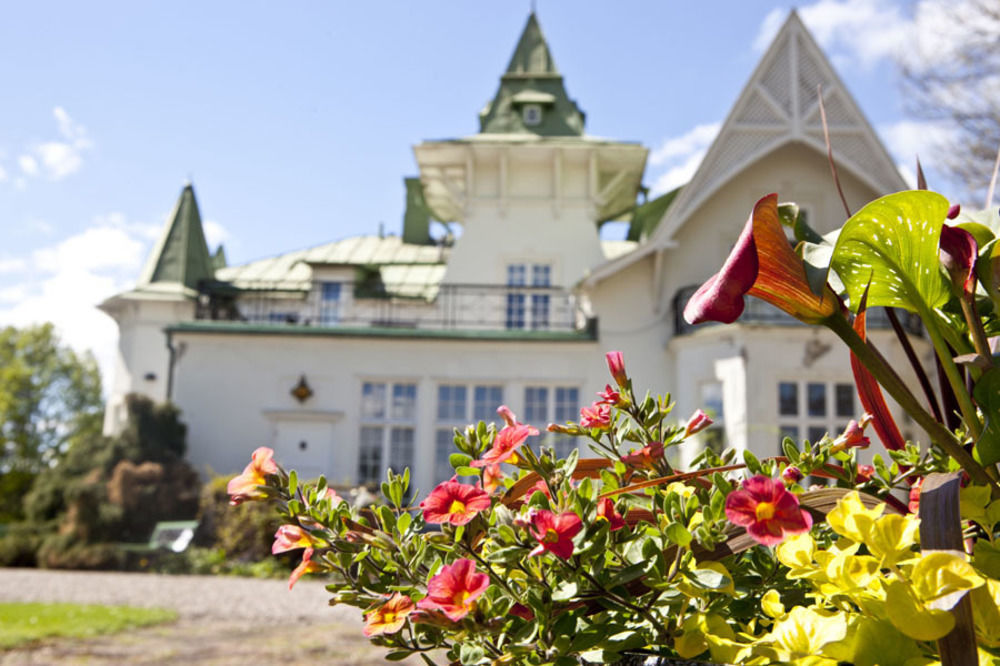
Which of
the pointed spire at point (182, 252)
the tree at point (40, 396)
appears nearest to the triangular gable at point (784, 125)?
the pointed spire at point (182, 252)

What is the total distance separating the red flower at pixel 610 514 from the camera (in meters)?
0.94

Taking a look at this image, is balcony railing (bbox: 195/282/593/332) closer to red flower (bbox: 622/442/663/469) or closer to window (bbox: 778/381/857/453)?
window (bbox: 778/381/857/453)

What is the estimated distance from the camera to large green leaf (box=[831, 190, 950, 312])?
843 mm

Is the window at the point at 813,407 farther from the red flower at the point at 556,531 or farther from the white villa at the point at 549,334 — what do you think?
the red flower at the point at 556,531

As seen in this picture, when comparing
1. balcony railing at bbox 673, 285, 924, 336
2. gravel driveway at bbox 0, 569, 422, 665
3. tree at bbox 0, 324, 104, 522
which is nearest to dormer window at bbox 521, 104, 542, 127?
balcony railing at bbox 673, 285, 924, 336

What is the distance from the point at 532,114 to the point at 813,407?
907cm

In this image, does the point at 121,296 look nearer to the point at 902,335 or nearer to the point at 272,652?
the point at 272,652

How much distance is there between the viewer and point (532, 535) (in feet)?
2.69

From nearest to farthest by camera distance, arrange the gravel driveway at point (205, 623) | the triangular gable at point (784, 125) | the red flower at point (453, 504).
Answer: the red flower at point (453, 504)
the gravel driveway at point (205, 623)
the triangular gable at point (784, 125)

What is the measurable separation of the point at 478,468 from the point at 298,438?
14000mm

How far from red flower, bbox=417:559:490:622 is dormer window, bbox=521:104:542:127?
17.8 meters

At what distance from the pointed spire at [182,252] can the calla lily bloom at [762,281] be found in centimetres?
1992

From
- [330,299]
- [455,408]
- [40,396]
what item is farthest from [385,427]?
[40,396]

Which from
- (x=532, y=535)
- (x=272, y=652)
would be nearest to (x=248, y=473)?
(x=532, y=535)
